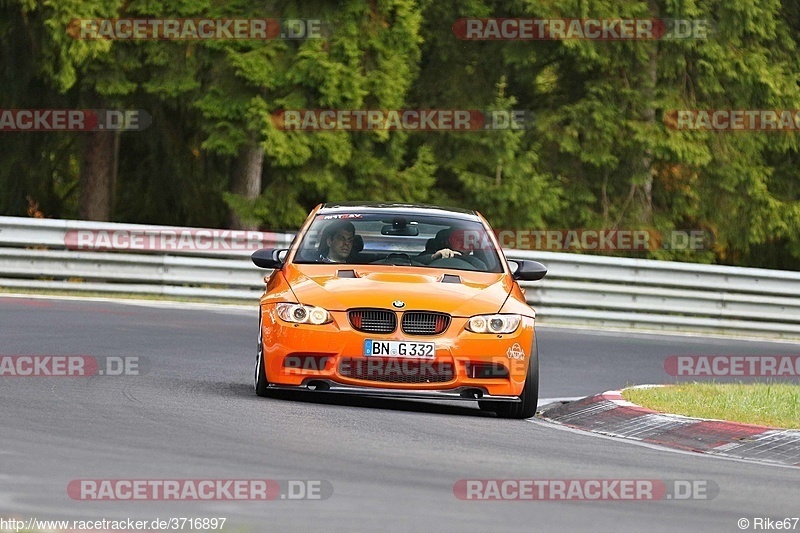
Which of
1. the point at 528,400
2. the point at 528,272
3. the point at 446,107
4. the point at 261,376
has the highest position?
the point at 446,107

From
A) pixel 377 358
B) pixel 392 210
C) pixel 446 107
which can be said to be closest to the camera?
pixel 377 358

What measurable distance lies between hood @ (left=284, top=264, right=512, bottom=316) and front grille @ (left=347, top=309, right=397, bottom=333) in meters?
0.05

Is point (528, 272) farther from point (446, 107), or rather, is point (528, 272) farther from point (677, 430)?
point (446, 107)

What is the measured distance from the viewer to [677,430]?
1172 centimetres

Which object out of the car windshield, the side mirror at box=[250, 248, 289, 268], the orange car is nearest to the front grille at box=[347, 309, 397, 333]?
the orange car

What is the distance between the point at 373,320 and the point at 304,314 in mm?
493

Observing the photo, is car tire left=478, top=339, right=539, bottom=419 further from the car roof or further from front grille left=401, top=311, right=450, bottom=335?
the car roof

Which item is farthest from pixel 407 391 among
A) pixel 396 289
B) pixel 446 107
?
pixel 446 107

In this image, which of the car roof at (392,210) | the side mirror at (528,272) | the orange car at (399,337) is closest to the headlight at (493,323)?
the orange car at (399,337)

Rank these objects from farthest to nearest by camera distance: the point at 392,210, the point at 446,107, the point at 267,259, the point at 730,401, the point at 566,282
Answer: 1. the point at 446,107
2. the point at 566,282
3. the point at 392,210
4. the point at 730,401
5. the point at 267,259

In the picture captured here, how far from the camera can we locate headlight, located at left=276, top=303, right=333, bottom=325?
1176 centimetres

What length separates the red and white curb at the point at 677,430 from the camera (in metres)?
10.9

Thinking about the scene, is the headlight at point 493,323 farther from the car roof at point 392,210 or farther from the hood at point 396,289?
the car roof at point 392,210

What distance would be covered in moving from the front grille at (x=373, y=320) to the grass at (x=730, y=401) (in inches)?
88.6
